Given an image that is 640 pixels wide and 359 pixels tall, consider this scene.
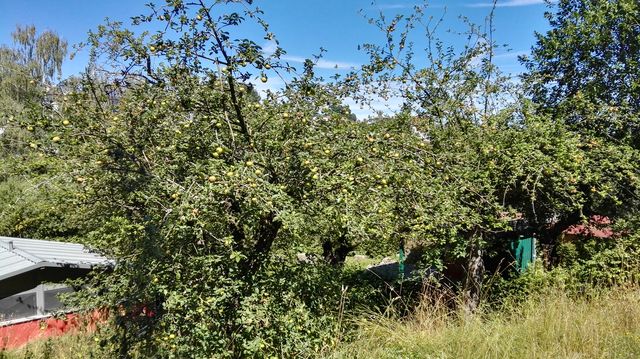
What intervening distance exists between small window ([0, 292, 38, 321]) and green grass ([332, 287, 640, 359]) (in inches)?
326

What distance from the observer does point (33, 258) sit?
28.8 feet

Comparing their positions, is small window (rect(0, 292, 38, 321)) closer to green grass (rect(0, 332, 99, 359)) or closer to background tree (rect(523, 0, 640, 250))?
green grass (rect(0, 332, 99, 359))

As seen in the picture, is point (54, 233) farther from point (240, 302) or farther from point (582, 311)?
point (582, 311)

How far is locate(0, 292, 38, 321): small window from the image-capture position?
9.24m

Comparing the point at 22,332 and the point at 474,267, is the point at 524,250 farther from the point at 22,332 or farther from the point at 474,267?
the point at 22,332

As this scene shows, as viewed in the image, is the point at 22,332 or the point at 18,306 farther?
the point at 18,306

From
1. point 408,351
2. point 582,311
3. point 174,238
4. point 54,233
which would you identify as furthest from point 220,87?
point 54,233

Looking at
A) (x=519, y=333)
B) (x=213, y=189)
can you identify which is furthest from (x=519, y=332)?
(x=213, y=189)

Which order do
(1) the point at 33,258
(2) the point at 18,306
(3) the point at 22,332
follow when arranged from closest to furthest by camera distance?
(1) the point at 33,258, (3) the point at 22,332, (2) the point at 18,306

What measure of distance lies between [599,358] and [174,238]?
115 inches

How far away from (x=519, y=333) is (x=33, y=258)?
27.7 ft

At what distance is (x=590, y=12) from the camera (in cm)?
758

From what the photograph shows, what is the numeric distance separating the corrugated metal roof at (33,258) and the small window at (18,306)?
33.6 inches

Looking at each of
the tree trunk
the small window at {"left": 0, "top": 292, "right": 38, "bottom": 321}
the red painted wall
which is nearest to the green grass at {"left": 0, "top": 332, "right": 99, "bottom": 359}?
the red painted wall
